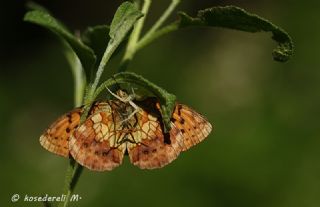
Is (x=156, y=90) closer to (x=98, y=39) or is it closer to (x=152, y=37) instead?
(x=98, y=39)

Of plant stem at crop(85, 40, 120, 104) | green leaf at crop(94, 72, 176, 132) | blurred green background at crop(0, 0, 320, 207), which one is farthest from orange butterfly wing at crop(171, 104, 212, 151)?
blurred green background at crop(0, 0, 320, 207)

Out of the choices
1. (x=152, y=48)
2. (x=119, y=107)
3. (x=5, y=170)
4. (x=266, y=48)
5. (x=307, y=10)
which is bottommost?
(x=5, y=170)

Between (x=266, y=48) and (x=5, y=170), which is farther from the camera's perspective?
(x=266, y=48)

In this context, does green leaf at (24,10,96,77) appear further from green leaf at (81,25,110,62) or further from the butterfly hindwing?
the butterfly hindwing

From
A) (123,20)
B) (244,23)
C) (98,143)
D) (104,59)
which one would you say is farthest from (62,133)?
(244,23)

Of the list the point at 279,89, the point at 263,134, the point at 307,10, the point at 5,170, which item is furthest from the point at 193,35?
the point at 5,170

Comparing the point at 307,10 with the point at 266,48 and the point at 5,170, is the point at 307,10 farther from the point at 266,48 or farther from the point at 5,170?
the point at 5,170
